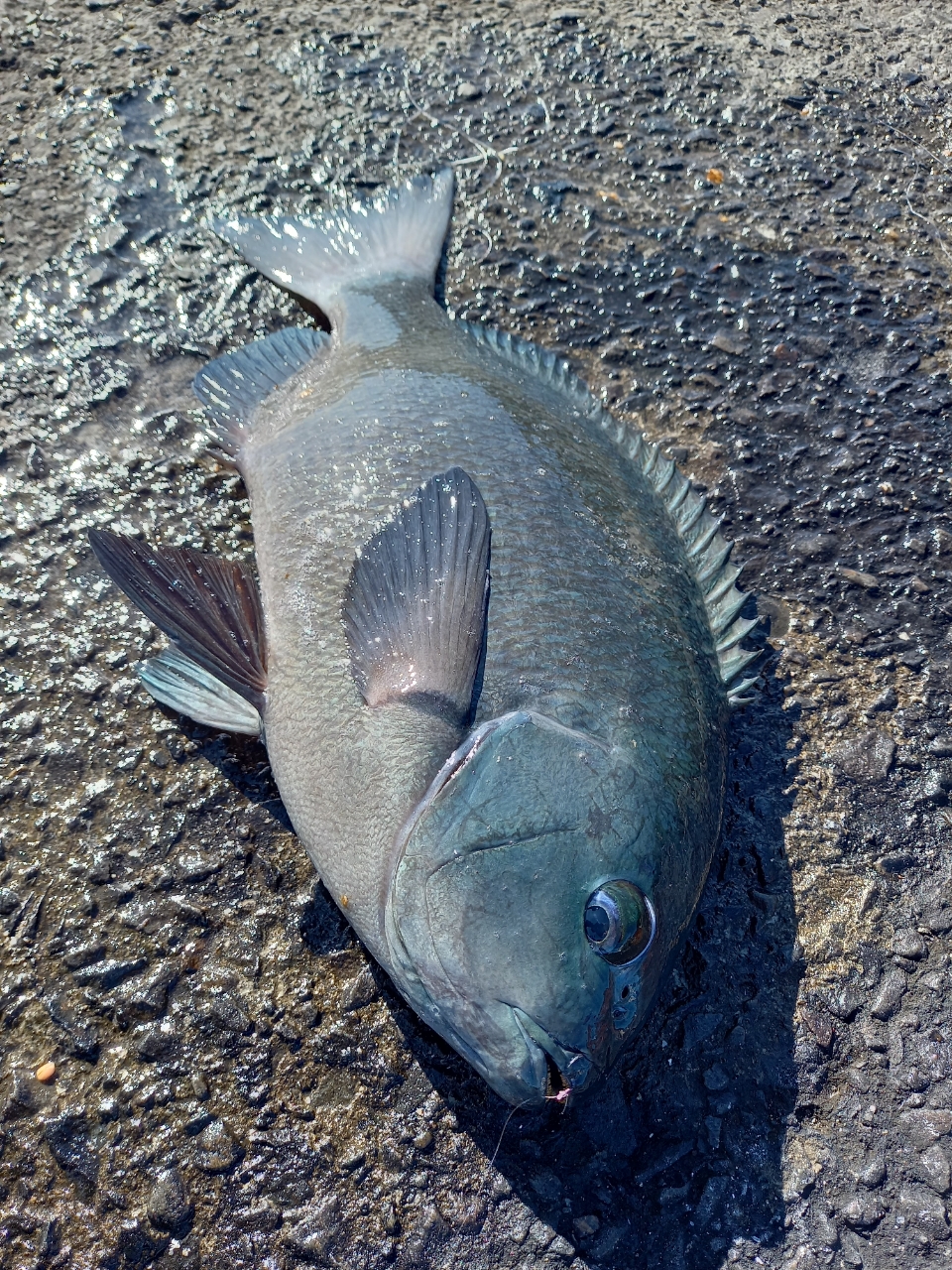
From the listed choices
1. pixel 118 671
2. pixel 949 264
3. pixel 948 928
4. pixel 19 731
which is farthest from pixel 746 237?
pixel 19 731

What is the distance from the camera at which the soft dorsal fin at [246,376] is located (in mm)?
2885

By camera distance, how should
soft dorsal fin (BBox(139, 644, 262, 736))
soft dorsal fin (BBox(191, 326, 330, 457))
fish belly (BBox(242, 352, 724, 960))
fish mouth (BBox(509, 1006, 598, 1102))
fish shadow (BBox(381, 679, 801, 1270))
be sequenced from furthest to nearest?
1. soft dorsal fin (BBox(191, 326, 330, 457))
2. soft dorsal fin (BBox(139, 644, 262, 736))
3. fish shadow (BBox(381, 679, 801, 1270))
4. fish belly (BBox(242, 352, 724, 960))
5. fish mouth (BBox(509, 1006, 598, 1102))

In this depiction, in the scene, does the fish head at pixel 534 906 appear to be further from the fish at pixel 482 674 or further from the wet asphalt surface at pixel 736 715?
the wet asphalt surface at pixel 736 715

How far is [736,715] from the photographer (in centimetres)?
275

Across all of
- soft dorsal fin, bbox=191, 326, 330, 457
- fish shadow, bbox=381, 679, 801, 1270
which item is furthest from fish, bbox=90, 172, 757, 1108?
fish shadow, bbox=381, 679, 801, 1270

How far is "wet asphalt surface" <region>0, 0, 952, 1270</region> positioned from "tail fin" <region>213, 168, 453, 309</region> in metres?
0.27

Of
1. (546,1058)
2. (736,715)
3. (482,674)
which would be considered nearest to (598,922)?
(546,1058)

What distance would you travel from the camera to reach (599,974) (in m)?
1.75

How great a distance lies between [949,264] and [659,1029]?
3.34 meters

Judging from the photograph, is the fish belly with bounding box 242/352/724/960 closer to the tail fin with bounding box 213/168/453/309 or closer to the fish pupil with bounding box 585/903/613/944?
the fish pupil with bounding box 585/903/613/944

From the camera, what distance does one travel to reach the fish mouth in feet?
5.65

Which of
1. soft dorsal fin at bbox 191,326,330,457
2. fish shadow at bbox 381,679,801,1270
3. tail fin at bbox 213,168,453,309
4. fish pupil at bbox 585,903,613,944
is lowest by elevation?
fish shadow at bbox 381,679,801,1270

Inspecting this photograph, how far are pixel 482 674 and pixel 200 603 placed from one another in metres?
0.86

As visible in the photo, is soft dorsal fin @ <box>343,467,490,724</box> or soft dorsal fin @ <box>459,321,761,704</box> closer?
soft dorsal fin @ <box>343,467,490,724</box>
